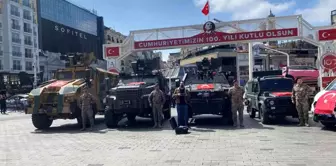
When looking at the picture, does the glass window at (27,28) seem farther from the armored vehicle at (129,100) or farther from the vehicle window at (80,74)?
the armored vehicle at (129,100)

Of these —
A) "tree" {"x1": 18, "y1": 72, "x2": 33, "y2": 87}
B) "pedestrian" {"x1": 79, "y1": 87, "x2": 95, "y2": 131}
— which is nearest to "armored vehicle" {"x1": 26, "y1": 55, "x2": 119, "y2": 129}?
"pedestrian" {"x1": 79, "y1": 87, "x2": 95, "y2": 131}

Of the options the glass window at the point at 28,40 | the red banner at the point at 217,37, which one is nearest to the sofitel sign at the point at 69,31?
the glass window at the point at 28,40

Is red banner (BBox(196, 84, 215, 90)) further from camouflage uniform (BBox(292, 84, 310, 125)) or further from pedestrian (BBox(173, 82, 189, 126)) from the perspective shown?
camouflage uniform (BBox(292, 84, 310, 125))

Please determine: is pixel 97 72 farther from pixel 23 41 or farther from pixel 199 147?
pixel 23 41

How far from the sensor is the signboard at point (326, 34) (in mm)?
17438

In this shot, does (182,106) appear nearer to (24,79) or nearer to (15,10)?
(24,79)

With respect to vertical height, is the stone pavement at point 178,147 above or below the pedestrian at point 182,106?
below

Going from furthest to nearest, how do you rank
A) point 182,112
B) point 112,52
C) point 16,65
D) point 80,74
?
point 16,65, point 112,52, point 80,74, point 182,112

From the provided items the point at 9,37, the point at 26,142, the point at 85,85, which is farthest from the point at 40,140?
the point at 9,37

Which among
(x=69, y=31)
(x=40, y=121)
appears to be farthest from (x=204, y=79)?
(x=69, y=31)

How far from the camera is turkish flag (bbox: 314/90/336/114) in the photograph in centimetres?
1145

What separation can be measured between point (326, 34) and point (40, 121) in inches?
514

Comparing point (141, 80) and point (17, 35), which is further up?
point (17, 35)

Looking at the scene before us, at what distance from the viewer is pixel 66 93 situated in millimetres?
14133
